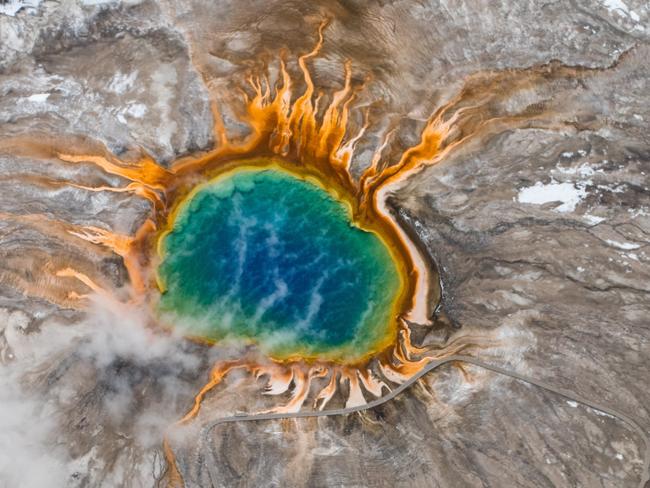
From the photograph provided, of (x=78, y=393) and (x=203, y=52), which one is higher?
(x=203, y=52)

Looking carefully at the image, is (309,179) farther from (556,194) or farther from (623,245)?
(623,245)

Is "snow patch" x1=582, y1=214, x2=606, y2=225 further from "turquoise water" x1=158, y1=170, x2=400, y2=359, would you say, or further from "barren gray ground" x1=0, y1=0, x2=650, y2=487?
"turquoise water" x1=158, y1=170, x2=400, y2=359

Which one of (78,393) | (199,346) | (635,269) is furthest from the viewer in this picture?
(199,346)

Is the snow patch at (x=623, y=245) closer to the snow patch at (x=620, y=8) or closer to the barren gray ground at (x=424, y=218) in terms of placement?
the barren gray ground at (x=424, y=218)

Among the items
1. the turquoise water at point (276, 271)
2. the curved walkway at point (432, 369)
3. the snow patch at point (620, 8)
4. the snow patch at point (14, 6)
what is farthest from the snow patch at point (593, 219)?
the snow patch at point (14, 6)

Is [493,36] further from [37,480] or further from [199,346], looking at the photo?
[37,480]

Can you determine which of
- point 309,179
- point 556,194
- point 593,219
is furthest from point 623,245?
point 309,179

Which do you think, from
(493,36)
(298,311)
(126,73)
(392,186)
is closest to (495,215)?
(392,186)
